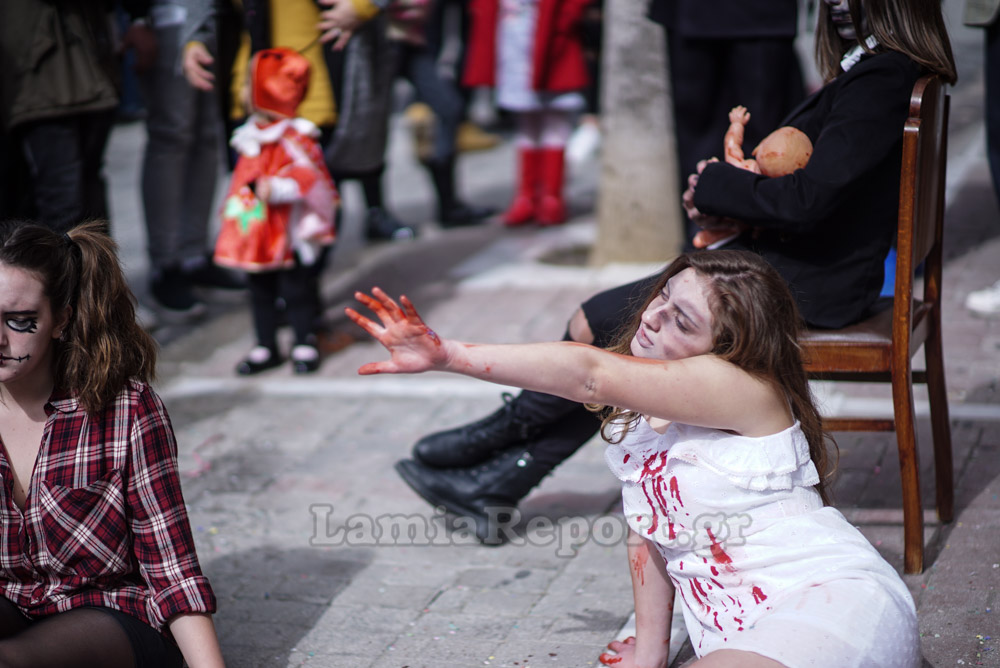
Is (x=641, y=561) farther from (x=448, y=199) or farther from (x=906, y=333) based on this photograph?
(x=448, y=199)

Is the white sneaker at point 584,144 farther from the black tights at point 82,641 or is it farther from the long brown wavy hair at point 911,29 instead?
the black tights at point 82,641

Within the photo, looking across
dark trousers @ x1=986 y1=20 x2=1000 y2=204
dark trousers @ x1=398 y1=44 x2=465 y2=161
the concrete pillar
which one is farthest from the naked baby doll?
dark trousers @ x1=398 y1=44 x2=465 y2=161

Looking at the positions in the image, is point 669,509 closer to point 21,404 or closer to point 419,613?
point 419,613

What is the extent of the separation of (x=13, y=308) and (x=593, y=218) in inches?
200

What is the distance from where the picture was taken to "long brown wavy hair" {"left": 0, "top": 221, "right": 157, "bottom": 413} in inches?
85.7

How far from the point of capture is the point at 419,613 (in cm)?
276

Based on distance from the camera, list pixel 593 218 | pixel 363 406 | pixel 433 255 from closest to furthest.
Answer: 1. pixel 363 406
2. pixel 433 255
3. pixel 593 218

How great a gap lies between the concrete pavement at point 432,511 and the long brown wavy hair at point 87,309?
2.53 feet

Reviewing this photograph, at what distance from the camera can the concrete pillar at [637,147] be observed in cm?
533

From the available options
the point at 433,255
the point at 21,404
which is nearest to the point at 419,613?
the point at 21,404

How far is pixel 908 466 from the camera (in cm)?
260

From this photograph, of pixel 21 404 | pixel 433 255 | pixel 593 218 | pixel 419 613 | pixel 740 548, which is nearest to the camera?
pixel 740 548

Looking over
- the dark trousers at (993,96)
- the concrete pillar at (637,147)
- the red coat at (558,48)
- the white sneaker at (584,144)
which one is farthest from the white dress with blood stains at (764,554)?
the white sneaker at (584,144)

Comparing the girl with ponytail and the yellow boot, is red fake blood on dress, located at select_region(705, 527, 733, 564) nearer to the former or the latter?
the girl with ponytail
